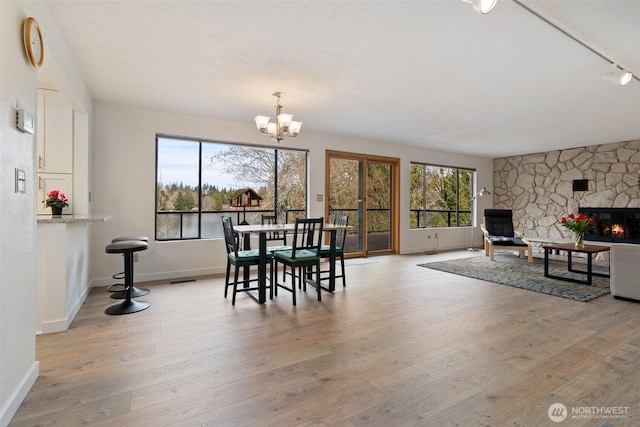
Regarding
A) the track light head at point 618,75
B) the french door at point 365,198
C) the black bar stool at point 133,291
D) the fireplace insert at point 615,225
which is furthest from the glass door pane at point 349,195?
the fireplace insert at point 615,225

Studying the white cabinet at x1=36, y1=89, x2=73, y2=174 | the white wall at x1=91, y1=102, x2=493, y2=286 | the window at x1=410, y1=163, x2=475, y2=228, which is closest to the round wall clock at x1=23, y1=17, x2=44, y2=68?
the white cabinet at x1=36, y1=89, x2=73, y2=174

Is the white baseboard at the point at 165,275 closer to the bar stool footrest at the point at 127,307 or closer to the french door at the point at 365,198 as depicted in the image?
the bar stool footrest at the point at 127,307

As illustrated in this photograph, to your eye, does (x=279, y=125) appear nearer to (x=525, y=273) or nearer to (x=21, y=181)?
(x=21, y=181)

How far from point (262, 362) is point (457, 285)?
3.07 meters

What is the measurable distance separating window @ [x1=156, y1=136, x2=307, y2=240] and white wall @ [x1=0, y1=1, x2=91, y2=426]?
268cm

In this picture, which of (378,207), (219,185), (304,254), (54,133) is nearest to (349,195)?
(378,207)

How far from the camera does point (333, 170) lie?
6094 mm

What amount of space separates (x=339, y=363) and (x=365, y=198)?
4628 millimetres

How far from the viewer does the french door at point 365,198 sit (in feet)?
20.1

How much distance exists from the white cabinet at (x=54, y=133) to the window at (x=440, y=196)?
6.14m

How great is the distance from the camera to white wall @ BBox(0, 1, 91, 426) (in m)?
1.53

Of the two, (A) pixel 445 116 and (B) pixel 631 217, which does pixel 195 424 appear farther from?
(B) pixel 631 217

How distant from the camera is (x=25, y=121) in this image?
173 centimetres

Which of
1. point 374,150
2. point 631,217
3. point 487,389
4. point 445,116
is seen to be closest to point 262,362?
point 487,389
